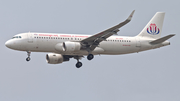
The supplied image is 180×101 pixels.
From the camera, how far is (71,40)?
63625mm

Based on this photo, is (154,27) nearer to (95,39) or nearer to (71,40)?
(95,39)

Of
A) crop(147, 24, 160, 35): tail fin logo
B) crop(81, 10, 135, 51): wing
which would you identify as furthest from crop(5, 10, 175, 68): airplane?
crop(147, 24, 160, 35): tail fin logo

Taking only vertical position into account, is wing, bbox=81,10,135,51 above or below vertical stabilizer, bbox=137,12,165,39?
below

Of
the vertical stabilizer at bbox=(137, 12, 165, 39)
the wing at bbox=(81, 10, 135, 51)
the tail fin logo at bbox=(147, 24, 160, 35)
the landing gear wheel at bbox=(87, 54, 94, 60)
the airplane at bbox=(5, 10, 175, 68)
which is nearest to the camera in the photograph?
the wing at bbox=(81, 10, 135, 51)

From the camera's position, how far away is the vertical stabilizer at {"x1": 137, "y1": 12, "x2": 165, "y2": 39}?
6997 cm

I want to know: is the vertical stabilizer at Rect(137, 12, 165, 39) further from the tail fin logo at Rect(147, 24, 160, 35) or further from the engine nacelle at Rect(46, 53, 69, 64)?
the engine nacelle at Rect(46, 53, 69, 64)

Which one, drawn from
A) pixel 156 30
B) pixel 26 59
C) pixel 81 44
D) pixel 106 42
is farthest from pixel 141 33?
pixel 26 59

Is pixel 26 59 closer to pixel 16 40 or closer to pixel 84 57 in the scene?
pixel 16 40

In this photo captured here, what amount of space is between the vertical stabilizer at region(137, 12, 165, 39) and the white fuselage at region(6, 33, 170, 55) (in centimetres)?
183

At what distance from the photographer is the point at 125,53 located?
67.3 m

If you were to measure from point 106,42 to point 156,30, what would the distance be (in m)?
10.5

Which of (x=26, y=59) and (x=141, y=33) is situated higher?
(x=141, y=33)

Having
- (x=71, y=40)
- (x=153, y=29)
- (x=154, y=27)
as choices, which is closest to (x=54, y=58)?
(x=71, y=40)

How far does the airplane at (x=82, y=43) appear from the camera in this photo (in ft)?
204
